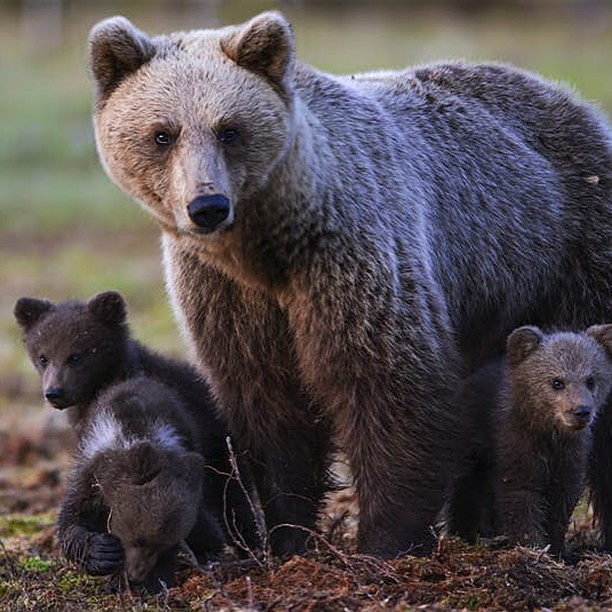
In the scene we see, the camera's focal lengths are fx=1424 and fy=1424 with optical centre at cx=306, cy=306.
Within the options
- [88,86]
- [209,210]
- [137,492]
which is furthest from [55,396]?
[88,86]

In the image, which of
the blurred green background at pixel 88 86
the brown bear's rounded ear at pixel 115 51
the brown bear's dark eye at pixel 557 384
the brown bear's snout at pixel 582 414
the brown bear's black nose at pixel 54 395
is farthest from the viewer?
the blurred green background at pixel 88 86

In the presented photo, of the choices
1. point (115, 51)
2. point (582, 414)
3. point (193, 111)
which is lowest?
point (582, 414)

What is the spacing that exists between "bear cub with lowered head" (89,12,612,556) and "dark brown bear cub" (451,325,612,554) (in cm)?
31

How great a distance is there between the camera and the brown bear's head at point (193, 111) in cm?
712

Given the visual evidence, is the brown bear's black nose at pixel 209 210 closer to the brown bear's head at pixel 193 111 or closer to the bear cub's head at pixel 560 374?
the brown bear's head at pixel 193 111

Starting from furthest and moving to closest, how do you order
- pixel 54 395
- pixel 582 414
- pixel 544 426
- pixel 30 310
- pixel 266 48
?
pixel 30 310
pixel 54 395
pixel 544 426
pixel 582 414
pixel 266 48

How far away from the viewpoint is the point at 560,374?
7758 millimetres

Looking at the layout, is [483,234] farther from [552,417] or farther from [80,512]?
[80,512]

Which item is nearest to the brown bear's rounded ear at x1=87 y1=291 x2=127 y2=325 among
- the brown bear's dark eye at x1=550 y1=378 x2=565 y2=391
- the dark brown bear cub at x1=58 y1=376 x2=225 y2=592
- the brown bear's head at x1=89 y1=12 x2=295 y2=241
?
the dark brown bear cub at x1=58 y1=376 x2=225 y2=592

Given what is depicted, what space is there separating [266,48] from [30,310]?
2.78 metres

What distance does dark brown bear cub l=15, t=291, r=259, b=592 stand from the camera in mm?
7648

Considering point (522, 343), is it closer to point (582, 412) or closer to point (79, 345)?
point (582, 412)

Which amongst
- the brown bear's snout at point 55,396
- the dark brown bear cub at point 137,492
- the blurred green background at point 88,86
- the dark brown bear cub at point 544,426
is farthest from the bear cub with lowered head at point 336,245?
the blurred green background at point 88,86

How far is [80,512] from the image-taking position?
7836 millimetres
